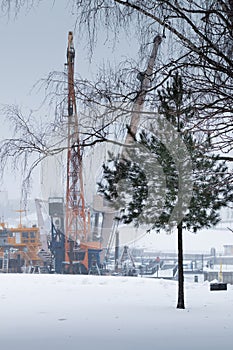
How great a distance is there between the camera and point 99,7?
125 inches

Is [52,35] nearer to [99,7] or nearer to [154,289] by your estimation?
[99,7]

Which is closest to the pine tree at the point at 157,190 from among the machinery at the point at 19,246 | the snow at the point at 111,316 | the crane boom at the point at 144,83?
the snow at the point at 111,316

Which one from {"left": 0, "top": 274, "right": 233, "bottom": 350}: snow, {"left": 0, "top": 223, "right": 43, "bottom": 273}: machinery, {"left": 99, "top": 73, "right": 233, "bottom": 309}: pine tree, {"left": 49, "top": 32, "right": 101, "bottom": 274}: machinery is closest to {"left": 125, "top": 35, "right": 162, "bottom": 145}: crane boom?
{"left": 0, "top": 274, "right": 233, "bottom": 350}: snow

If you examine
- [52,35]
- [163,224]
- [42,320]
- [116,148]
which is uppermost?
[52,35]

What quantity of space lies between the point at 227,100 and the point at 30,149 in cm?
190

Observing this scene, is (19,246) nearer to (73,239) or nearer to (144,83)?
(73,239)

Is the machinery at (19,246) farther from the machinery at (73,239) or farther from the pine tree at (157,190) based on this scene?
the pine tree at (157,190)

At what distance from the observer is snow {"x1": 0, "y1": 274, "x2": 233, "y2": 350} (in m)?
4.48

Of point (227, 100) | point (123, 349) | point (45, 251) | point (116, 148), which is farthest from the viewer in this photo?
point (45, 251)

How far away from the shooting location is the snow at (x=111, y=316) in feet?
14.7

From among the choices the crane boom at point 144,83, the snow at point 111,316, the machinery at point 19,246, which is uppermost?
the crane boom at point 144,83

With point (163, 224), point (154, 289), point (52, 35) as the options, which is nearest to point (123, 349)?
point (52, 35)

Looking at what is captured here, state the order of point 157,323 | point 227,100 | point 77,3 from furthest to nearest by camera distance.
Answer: point 157,323 < point 227,100 < point 77,3

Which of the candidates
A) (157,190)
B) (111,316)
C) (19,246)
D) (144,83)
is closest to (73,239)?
(19,246)
